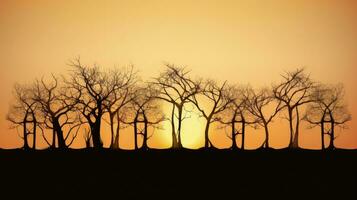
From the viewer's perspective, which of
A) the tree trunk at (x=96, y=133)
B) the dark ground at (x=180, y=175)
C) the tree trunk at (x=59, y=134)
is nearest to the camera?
the dark ground at (x=180, y=175)

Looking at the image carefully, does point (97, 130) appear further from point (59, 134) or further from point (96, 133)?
point (59, 134)

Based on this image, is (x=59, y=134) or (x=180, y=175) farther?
(x=59, y=134)

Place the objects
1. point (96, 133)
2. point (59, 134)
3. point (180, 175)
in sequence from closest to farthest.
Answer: point (180, 175) → point (96, 133) → point (59, 134)

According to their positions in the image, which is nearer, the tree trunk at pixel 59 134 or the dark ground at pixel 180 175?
the dark ground at pixel 180 175

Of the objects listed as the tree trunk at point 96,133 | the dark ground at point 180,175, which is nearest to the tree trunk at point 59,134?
the tree trunk at point 96,133

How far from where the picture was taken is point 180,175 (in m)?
29.1

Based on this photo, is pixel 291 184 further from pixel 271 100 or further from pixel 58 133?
pixel 271 100

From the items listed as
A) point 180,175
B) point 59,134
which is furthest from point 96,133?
point 180,175

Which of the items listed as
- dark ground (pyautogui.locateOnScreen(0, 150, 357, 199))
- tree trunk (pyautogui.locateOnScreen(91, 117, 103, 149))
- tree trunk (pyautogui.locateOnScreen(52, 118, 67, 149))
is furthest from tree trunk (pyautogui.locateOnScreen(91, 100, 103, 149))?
dark ground (pyautogui.locateOnScreen(0, 150, 357, 199))

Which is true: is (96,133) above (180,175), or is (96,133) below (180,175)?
above

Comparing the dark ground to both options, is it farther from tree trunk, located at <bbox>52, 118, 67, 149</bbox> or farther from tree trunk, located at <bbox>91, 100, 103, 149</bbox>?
tree trunk, located at <bbox>52, 118, 67, 149</bbox>

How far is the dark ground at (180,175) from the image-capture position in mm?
23594

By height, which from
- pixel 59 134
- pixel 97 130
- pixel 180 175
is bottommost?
pixel 180 175

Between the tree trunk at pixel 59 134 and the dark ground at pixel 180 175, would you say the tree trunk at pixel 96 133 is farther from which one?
the dark ground at pixel 180 175
